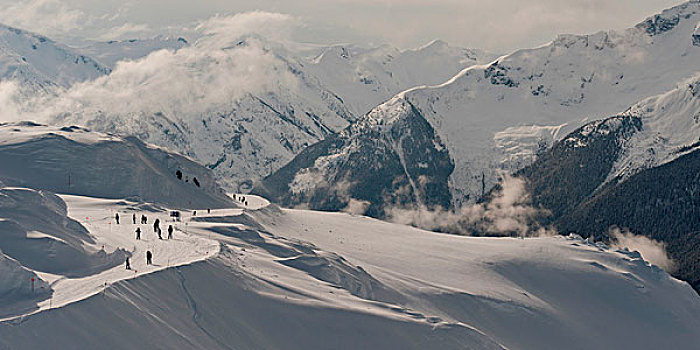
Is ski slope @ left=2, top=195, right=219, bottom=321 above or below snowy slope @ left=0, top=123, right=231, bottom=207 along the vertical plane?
below

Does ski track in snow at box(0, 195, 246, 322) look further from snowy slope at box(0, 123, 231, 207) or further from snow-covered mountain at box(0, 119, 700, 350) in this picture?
snowy slope at box(0, 123, 231, 207)

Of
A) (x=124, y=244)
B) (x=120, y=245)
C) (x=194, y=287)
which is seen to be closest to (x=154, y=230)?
(x=124, y=244)

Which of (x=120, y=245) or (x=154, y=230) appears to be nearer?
(x=120, y=245)

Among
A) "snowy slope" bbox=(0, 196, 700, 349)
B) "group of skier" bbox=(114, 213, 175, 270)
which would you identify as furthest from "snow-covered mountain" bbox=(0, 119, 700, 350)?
"group of skier" bbox=(114, 213, 175, 270)

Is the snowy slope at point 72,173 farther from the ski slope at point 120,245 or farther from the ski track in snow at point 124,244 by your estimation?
the ski slope at point 120,245

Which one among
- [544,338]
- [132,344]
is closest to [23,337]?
[132,344]

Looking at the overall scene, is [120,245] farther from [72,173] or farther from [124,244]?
[72,173]

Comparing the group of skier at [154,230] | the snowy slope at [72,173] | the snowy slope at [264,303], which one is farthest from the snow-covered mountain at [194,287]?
the group of skier at [154,230]

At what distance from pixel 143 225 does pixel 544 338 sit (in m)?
79.5

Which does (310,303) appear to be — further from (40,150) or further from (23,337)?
(40,150)

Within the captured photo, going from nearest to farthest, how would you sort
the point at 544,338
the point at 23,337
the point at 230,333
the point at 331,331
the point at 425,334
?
the point at 23,337 → the point at 230,333 → the point at 331,331 → the point at 425,334 → the point at 544,338

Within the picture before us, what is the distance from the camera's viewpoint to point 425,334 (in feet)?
472

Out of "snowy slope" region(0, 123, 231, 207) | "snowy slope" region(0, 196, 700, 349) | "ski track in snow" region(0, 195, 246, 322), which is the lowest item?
"snowy slope" region(0, 196, 700, 349)

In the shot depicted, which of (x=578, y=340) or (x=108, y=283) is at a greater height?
(x=108, y=283)
